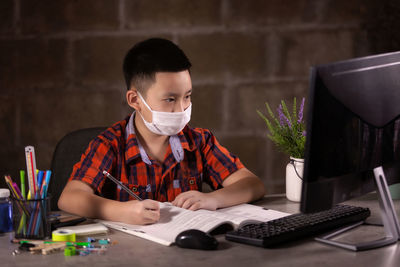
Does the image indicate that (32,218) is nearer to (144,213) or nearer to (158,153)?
(144,213)

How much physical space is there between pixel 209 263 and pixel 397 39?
2016mm

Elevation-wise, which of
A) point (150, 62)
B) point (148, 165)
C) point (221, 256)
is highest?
point (150, 62)

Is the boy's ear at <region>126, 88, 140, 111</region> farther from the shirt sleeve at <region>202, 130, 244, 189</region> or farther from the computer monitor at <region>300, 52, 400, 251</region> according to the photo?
the computer monitor at <region>300, 52, 400, 251</region>

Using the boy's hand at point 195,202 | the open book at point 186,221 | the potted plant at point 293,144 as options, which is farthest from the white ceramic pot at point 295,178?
the boy's hand at point 195,202

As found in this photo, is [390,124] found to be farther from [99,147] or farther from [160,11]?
[160,11]

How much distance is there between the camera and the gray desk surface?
111 centimetres

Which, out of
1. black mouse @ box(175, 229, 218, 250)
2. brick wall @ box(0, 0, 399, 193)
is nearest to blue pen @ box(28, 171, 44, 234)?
black mouse @ box(175, 229, 218, 250)

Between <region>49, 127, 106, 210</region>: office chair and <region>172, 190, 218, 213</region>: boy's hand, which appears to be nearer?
<region>172, 190, 218, 213</region>: boy's hand

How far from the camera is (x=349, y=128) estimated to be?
3.97 ft

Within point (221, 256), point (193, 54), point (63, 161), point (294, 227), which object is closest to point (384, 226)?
point (294, 227)

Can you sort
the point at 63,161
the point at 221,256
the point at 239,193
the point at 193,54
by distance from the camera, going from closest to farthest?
the point at 221,256, the point at 239,193, the point at 63,161, the point at 193,54

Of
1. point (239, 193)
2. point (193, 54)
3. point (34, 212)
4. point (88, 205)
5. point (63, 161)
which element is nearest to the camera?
point (34, 212)

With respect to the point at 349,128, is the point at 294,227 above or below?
below

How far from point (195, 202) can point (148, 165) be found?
0.31 m
